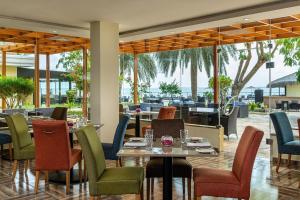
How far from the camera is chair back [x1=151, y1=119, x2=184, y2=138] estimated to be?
4.46 m

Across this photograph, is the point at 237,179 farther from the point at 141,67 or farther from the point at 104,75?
the point at 141,67

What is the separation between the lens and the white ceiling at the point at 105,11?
213 inches

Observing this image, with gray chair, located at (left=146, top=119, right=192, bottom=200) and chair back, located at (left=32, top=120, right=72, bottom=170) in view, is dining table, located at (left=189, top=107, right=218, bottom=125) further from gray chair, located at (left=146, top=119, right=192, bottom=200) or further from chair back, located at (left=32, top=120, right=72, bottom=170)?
chair back, located at (left=32, top=120, right=72, bottom=170)

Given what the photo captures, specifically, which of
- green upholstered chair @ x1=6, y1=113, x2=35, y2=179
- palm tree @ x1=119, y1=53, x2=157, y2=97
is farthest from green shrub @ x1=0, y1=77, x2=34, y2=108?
green upholstered chair @ x1=6, y1=113, x2=35, y2=179

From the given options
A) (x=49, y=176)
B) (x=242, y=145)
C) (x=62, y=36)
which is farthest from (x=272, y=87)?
(x=62, y=36)

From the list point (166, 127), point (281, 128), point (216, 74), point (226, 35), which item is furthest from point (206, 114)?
point (166, 127)

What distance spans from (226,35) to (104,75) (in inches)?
129

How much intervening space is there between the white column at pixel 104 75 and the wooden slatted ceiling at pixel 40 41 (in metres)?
2.06

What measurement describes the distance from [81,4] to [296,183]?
182 inches

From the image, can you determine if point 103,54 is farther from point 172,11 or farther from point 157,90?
point 157,90

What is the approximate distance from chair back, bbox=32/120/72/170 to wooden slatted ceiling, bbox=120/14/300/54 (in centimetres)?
479

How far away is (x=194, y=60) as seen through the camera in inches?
331

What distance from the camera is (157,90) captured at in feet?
30.1

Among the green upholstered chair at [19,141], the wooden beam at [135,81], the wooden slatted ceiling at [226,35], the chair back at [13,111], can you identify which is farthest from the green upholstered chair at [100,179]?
the wooden beam at [135,81]
